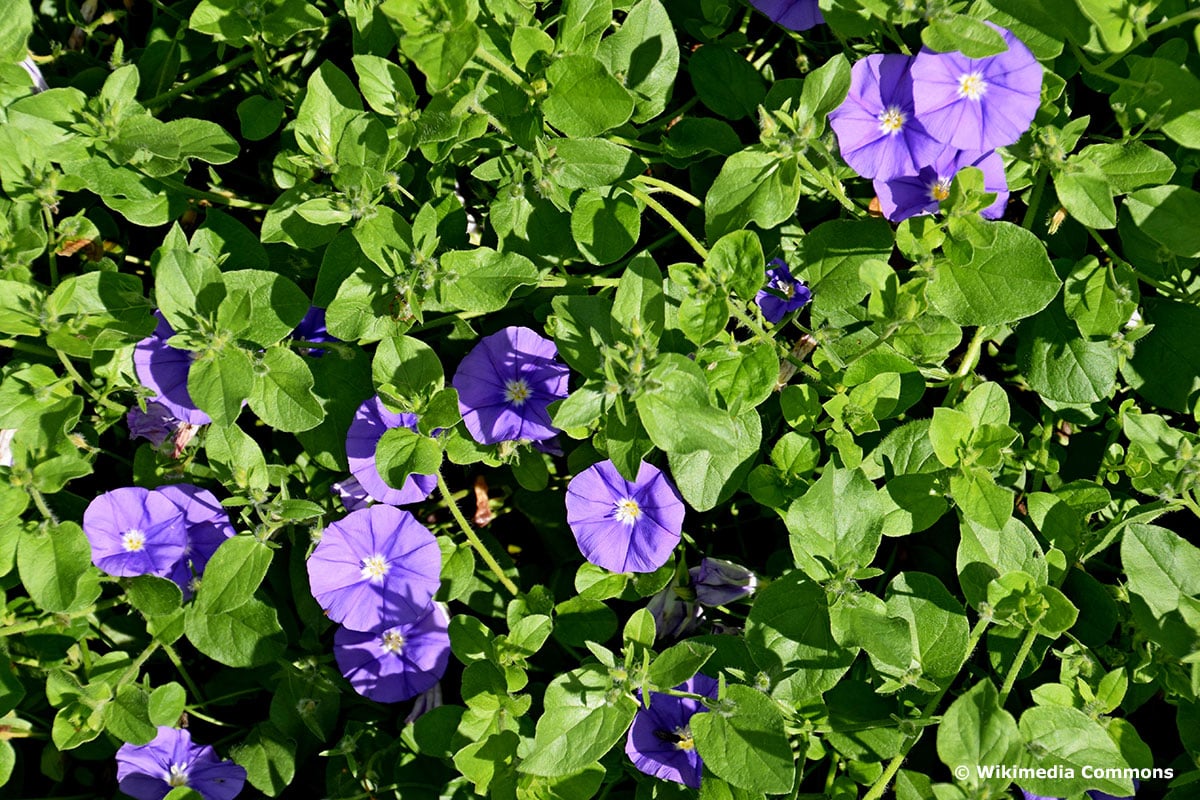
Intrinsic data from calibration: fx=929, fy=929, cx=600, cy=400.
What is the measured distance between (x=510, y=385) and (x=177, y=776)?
2.09 metres

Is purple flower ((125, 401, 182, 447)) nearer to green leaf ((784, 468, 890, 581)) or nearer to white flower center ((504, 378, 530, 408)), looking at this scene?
white flower center ((504, 378, 530, 408))

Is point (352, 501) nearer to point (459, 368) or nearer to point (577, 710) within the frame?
point (459, 368)

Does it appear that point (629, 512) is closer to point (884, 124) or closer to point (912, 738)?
point (912, 738)

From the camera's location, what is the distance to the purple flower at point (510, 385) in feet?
11.6

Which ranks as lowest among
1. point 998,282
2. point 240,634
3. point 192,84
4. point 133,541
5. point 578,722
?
point 240,634

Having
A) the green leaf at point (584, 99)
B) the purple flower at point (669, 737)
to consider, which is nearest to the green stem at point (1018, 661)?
the purple flower at point (669, 737)

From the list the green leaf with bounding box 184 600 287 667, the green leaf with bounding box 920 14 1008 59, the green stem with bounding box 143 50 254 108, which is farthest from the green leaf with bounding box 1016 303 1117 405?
the green stem with bounding box 143 50 254 108

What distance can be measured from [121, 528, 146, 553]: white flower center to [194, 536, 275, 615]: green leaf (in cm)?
40

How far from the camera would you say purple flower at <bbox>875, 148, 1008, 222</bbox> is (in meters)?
3.35

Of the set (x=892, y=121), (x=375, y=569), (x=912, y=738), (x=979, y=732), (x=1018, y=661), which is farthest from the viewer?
(x=375, y=569)

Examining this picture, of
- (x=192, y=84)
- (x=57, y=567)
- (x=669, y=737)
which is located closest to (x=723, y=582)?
(x=669, y=737)

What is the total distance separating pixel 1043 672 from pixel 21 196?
433 centimetres

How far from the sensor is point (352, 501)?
3855mm

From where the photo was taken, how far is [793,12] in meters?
3.58
